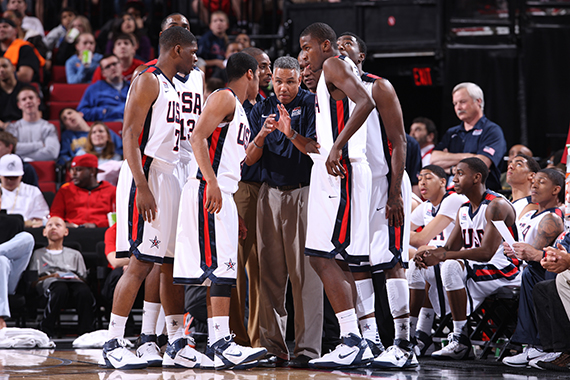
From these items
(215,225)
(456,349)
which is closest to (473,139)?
(456,349)

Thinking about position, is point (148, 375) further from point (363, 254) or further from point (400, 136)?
point (400, 136)

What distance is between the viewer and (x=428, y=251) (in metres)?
5.43

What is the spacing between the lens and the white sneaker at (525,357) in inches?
189

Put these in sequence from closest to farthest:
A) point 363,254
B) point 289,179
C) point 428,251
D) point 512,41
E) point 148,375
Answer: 1. point 148,375
2. point 363,254
3. point 289,179
4. point 428,251
5. point 512,41

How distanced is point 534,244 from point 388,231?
1.38 m

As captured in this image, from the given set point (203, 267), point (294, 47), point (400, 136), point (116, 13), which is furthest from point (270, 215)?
point (116, 13)

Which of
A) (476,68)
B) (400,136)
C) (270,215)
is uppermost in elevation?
(476,68)

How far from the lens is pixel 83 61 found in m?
11.2

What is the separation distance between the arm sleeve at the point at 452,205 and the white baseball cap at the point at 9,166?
15.8 feet

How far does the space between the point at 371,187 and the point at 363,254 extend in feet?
1.56

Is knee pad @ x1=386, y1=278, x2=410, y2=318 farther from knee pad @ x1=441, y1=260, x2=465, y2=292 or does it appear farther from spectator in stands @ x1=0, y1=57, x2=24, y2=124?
spectator in stands @ x1=0, y1=57, x2=24, y2=124

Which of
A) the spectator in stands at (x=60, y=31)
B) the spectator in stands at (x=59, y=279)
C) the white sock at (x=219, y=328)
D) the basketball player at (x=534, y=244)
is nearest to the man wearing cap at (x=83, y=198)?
the spectator in stands at (x=59, y=279)

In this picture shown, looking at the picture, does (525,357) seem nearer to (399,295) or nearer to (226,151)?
(399,295)

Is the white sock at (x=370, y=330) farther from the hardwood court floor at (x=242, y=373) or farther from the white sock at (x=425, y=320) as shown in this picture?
the white sock at (x=425, y=320)
